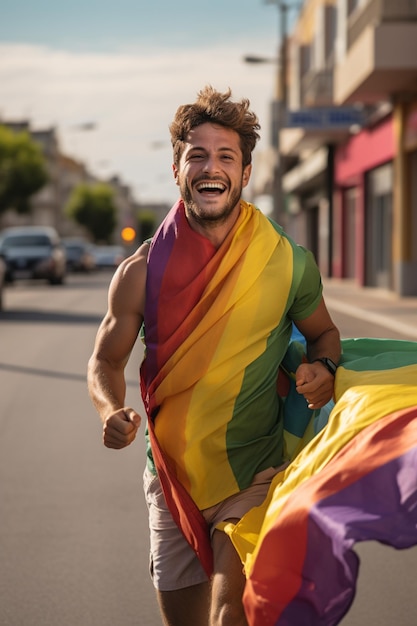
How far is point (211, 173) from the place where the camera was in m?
3.14

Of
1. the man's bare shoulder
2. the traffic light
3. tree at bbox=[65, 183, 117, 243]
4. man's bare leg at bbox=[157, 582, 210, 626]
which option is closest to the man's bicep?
the man's bare shoulder

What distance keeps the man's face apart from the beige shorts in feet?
2.38

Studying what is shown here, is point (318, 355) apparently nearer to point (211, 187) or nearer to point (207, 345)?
point (207, 345)

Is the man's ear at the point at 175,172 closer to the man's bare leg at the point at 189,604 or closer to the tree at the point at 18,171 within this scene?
the man's bare leg at the point at 189,604

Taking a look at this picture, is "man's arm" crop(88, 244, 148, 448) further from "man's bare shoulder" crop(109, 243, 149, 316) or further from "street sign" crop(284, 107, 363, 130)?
"street sign" crop(284, 107, 363, 130)

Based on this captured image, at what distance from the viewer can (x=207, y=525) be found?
318 centimetres

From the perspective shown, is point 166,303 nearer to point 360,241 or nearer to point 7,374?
Result: point 7,374

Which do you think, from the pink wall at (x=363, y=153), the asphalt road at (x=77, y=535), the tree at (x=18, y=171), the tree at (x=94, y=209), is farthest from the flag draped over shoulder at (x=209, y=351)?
the tree at (x=94, y=209)

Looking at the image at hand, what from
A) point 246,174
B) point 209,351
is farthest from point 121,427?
point 246,174

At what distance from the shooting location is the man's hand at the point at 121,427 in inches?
117

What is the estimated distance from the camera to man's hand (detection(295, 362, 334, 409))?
318cm

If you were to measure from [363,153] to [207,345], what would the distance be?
106 ft

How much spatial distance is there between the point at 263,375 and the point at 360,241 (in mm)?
32796

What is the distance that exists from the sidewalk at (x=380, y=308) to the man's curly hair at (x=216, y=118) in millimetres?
12959
